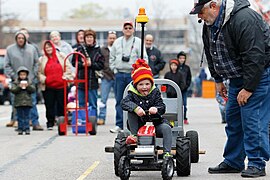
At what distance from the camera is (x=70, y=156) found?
1171 cm

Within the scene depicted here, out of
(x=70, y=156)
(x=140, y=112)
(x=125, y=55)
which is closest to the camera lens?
(x=140, y=112)

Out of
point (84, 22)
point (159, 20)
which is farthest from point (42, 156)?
point (84, 22)

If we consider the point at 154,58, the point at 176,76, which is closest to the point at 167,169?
the point at 154,58

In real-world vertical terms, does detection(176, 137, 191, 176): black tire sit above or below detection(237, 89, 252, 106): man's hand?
below

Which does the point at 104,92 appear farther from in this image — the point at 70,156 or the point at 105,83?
the point at 70,156

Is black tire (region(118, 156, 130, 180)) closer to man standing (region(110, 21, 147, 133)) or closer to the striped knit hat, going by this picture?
the striped knit hat

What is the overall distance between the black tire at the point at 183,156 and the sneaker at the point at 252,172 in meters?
0.66

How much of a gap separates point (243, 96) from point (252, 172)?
2.85 feet

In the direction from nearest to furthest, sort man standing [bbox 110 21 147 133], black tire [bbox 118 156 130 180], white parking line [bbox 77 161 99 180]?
1. black tire [bbox 118 156 130 180]
2. white parking line [bbox 77 161 99 180]
3. man standing [bbox 110 21 147 133]

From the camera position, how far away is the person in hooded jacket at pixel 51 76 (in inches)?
669

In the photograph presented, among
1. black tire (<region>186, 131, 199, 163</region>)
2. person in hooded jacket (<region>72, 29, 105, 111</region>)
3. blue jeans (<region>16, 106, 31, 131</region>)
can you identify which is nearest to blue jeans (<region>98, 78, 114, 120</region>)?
person in hooded jacket (<region>72, 29, 105, 111</region>)

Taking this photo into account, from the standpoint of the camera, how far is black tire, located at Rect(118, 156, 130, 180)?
28.3 ft

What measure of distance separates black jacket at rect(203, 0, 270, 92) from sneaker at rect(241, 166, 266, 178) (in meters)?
0.91

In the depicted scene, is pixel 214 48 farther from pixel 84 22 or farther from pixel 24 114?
pixel 84 22
